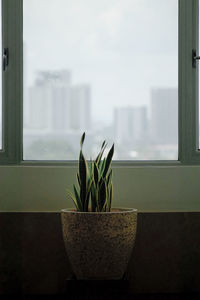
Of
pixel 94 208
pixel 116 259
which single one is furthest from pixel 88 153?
pixel 116 259

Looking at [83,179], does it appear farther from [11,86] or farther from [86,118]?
[11,86]

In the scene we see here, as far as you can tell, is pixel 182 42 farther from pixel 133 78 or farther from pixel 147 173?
pixel 147 173

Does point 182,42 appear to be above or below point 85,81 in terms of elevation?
above

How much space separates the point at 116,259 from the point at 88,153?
0.73 meters

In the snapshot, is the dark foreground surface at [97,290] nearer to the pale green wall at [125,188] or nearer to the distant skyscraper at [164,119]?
the pale green wall at [125,188]

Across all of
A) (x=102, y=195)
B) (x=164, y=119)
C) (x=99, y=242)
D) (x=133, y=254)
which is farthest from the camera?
(x=164, y=119)

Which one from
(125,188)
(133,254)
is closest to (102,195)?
(125,188)

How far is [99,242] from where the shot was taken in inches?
90.2

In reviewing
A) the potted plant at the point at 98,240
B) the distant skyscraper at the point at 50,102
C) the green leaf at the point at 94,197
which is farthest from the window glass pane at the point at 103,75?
the potted plant at the point at 98,240

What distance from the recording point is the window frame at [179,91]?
2.81 metres

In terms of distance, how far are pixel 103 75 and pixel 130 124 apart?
0.31m

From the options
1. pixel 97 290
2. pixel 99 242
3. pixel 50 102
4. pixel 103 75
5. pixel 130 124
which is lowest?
pixel 97 290

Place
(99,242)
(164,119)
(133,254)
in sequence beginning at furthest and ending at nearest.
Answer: (164,119), (133,254), (99,242)

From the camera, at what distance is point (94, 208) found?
239 cm
